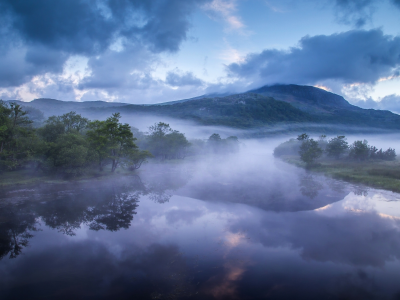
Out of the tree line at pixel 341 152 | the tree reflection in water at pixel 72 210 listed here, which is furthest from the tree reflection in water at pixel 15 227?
the tree line at pixel 341 152

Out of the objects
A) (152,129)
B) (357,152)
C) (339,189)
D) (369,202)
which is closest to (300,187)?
(339,189)

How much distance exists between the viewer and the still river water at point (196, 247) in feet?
35.1

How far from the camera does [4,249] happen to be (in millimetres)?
13922

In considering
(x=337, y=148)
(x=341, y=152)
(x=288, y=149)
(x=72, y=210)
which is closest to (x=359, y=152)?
(x=337, y=148)

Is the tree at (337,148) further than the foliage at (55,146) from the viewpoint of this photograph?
Yes

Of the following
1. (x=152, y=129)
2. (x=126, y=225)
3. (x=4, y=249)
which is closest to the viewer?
(x=4, y=249)

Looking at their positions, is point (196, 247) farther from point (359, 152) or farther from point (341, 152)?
point (341, 152)

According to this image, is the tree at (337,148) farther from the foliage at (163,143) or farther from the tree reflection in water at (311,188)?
the foliage at (163,143)

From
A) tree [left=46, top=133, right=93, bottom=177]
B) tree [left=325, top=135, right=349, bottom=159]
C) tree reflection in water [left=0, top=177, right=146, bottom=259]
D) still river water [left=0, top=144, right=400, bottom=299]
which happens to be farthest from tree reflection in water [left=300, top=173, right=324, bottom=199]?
tree [left=46, top=133, right=93, bottom=177]

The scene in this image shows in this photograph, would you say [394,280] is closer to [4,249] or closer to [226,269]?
[226,269]

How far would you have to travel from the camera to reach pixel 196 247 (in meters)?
14.6

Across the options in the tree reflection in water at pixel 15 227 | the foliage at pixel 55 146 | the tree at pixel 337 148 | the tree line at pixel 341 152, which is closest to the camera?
the tree reflection in water at pixel 15 227

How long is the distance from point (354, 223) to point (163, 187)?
80.7 ft

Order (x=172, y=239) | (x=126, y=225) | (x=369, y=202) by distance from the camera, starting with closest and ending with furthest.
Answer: (x=172, y=239)
(x=126, y=225)
(x=369, y=202)
